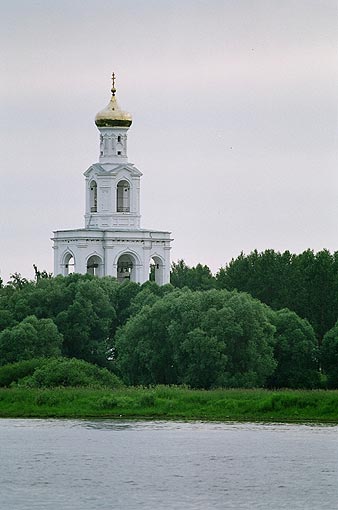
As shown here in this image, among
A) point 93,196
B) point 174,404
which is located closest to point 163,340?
point 174,404

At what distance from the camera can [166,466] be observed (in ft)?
141

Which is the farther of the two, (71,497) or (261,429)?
(261,429)

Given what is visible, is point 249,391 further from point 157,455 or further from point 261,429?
point 157,455

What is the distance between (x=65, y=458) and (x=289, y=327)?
23.0 metres

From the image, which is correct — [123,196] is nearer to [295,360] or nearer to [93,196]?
[93,196]

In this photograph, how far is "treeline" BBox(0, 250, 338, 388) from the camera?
62.2m

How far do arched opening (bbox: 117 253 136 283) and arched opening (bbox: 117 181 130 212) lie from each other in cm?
214

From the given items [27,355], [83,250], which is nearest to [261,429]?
[27,355]

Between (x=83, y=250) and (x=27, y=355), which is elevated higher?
(x=83, y=250)

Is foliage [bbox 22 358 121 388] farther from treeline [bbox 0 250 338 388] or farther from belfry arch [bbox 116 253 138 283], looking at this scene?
belfry arch [bbox 116 253 138 283]

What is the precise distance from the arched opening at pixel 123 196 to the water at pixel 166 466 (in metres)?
36.4

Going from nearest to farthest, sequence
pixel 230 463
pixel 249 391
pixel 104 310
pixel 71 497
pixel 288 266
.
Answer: pixel 71 497
pixel 230 463
pixel 249 391
pixel 104 310
pixel 288 266

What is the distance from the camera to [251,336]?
62.6m

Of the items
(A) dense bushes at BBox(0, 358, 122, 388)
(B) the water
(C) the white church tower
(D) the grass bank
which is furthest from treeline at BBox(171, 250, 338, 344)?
(B) the water
